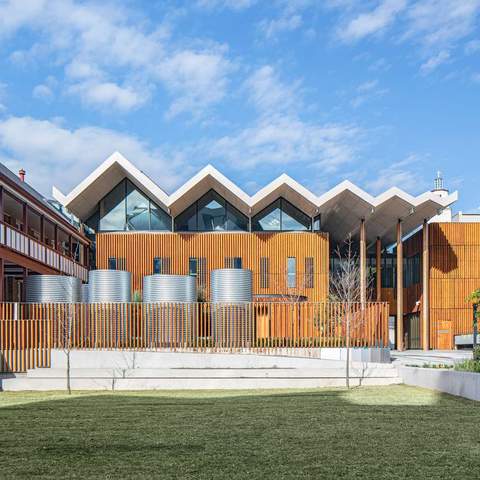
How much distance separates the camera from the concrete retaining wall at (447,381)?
12.8 metres

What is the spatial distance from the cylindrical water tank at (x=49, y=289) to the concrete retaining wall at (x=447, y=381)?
43.0 feet

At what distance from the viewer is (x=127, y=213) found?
34.0 m

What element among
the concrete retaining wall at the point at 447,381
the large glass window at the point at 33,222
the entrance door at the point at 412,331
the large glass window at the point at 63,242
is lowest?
the entrance door at the point at 412,331

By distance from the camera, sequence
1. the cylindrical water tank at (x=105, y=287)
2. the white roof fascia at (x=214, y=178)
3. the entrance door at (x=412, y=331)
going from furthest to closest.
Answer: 1. the entrance door at (x=412, y=331)
2. the white roof fascia at (x=214, y=178)
3. the cylindrical water tank at (x=105, y=287)

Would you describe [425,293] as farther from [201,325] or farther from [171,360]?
[171,360]

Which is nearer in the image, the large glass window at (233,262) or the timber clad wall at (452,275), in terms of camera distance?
the large glass window at (233,262)

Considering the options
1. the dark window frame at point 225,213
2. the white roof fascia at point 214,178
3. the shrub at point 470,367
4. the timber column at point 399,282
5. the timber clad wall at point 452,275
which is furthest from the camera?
the timber clad wall at point 452,275

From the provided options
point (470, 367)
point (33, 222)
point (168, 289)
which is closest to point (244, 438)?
point (470, 367)

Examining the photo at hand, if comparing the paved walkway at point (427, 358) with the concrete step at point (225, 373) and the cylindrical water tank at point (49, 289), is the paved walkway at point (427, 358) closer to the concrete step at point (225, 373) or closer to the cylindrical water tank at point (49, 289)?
the concrete step at point (225, 373)

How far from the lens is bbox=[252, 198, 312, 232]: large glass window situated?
112 ft

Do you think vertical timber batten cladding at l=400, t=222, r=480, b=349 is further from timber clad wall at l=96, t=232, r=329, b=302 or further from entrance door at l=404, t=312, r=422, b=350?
timber clad wall at l=96, t=232, r=329, b=302

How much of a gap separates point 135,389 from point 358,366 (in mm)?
6184

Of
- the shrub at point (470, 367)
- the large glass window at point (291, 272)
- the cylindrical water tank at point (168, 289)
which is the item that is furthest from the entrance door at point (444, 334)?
the shrub at point (470, 367)

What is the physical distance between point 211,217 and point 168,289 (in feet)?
33.9
